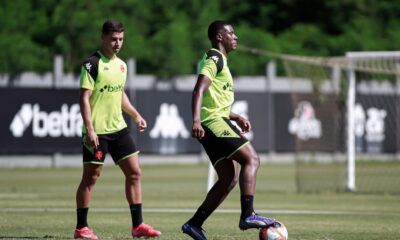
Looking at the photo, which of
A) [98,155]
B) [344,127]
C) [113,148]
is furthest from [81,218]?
[344,127]

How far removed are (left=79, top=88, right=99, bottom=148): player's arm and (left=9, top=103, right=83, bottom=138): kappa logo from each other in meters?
20.2

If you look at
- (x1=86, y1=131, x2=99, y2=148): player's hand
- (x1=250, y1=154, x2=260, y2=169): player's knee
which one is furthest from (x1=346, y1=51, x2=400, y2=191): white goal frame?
(x1=86, y1=131, x2=99, y2=148): player's hand

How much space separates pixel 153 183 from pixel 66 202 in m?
7.81

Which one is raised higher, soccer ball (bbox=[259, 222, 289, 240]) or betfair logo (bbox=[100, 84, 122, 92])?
betfair logo (bbox=[100, 84, 122, 92])

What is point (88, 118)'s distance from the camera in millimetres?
11500

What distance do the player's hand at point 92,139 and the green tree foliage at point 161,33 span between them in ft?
77.1

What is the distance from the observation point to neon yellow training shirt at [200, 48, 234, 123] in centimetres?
1115

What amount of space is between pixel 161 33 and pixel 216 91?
3083 centimetres

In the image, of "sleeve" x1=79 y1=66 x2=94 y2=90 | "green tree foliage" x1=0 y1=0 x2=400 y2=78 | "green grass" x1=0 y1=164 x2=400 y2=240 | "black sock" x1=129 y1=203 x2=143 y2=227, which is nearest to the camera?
"sleeve" x1=79 y1=66 x2=94 y2=90

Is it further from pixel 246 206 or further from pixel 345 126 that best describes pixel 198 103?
pixel 345 126

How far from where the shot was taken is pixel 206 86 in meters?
11.0

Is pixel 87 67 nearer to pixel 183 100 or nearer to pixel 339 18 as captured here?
pixel 183 100

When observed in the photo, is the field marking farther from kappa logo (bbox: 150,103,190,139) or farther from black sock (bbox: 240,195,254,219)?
kappa logo (bbox: 150,103,190,139)

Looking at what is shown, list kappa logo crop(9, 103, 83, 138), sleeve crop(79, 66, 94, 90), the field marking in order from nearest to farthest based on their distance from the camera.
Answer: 1. sleeve crop(79, 66, 94, 90)
2. the field marking
3. kappa logo crop(9, 103, 83, 138)
